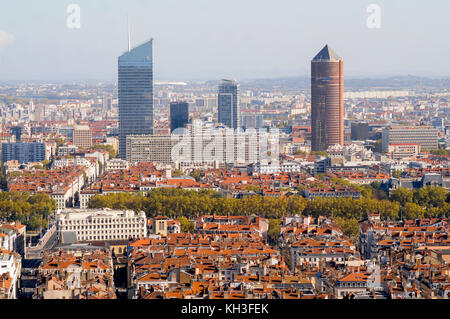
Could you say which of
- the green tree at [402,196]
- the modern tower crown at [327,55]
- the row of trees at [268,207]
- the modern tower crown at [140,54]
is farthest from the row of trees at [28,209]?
the modern tower crown at [327,55]

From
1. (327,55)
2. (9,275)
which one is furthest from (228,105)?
(9,275)

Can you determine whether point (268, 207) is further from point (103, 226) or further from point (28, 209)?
point (28, 209)

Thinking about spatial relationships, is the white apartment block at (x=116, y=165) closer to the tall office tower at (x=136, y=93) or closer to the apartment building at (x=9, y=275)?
the tall office tower at (x=136, y=93)

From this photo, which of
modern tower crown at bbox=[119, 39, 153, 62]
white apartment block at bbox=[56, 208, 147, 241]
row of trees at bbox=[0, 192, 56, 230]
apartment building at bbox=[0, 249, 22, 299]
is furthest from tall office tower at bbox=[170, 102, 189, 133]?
apartment building at bbox=[0, 249, 22, 299]

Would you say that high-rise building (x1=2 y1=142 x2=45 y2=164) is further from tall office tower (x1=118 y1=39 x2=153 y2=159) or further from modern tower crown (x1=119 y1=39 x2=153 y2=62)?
modern tower crown (x1=119 y1=39 x2=153 y2=62)
